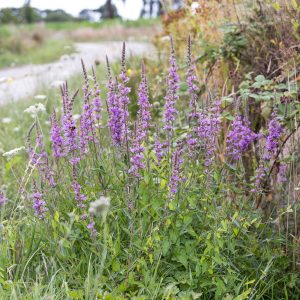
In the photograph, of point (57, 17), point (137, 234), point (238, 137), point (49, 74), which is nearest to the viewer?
point (137, 234)

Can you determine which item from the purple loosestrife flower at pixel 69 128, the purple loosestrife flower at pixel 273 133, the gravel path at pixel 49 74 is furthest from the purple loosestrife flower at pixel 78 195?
the gravel path at pixel 49 74

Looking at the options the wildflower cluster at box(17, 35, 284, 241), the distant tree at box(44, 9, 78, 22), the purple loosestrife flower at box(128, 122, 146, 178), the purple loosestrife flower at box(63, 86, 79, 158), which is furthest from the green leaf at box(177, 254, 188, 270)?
the distant tree at box(44, 9, 78, 22)

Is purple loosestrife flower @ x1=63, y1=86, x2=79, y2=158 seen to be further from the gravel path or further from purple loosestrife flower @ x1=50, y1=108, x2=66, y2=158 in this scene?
the gravel path

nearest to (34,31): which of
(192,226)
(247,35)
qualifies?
(247,35)

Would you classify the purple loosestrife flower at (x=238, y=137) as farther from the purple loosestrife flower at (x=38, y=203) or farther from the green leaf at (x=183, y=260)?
the purple loosestrife flower at (x=38, y=203)

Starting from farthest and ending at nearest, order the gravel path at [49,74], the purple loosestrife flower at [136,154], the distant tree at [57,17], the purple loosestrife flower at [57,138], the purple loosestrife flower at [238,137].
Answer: the distant tree at [57,17] < the gravel path at [49,74] < the purple loosestrife flower at [238,137] < the purple loosestrife flower at [57,138] < the purple loosestrife flower at [136,154]

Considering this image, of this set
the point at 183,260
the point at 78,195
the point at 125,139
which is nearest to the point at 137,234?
the point at 183,260

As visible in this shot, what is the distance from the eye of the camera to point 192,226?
204 cm

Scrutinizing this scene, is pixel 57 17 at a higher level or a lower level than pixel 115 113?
higher

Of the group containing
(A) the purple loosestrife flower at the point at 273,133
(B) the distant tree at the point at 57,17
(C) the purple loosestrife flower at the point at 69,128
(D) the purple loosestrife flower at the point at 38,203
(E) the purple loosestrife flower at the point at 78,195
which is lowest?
(D) the purple loosestrife flower at the point at 38,203

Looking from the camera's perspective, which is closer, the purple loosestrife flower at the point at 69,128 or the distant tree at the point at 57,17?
the purple loosestrife flower at the point at 69,128

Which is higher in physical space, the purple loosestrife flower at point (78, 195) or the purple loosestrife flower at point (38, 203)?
the purple loosestrife flower at point (78, 195)

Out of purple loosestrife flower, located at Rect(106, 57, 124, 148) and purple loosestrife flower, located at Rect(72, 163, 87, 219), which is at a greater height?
purple loosestrife flower, located at Rect(106, 57, 124, 148)

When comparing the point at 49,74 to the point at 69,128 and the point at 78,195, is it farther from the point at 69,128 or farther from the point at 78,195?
the point at 78,195
